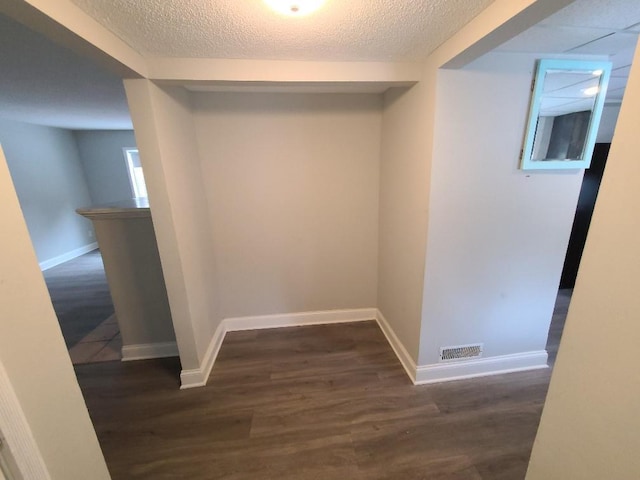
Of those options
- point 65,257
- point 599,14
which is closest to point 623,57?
point 599,14

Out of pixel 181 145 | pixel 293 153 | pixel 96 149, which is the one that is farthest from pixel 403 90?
pixel 96 149

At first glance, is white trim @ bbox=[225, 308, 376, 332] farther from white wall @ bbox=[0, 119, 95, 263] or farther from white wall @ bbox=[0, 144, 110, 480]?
white wall @ bbox=[0, 119, 95, 263]

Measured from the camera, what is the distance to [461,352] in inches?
74.8

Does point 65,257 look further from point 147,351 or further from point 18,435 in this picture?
point 18,435

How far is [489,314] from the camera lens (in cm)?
185

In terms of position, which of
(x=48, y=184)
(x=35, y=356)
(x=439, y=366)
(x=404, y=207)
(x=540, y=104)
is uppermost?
(x=540, y=104)

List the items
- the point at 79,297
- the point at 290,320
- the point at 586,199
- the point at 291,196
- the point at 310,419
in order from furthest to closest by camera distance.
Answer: the point at 79,297
the point at 586,199
the point at 290,320
the point at 291,196
the point at 310,419

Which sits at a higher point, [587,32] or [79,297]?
[587,32]

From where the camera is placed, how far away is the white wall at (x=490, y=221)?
1474mm

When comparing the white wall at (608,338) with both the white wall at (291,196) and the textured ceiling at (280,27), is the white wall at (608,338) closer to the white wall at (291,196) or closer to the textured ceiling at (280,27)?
the textured ceiling at (280,27)

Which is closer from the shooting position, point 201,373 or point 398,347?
point 201,373

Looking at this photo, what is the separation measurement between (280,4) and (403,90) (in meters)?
1.12

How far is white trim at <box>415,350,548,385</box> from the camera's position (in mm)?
1883

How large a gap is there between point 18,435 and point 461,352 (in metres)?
2.23
